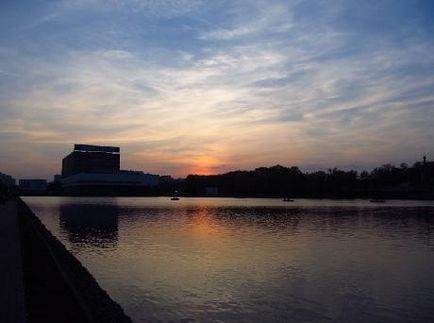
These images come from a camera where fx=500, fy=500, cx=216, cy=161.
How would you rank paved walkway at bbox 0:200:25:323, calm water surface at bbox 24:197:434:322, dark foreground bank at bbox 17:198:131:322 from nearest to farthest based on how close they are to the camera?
1. paved walkway at bbox 0:200:25:323
2. dark foreground bank at bbox 17:198:131:322
3. calm water surface at bbox 24:197:434:322

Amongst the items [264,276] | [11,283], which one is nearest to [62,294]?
[11,283]

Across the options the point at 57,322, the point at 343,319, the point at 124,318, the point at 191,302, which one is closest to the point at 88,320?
the point at 57,322

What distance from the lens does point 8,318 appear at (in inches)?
471

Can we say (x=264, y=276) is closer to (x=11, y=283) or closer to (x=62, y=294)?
(x=62, y=294)

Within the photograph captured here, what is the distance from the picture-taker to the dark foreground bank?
12.9 meters

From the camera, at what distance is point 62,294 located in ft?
51.1

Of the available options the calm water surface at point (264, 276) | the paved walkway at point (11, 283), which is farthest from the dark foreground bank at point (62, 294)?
the calm water surface at point (264, 276)

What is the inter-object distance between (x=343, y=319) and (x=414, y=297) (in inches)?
175

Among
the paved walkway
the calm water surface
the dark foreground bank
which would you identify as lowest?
the calm water surface

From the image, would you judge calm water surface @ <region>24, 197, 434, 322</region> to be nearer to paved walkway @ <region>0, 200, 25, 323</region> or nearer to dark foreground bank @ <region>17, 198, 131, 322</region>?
dark foreground bank @ <region>17, 198, 131, 322</region>

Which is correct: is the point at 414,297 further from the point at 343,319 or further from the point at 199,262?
the point at 199,262

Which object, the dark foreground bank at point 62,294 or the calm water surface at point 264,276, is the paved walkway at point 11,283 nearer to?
the dark foreground bank at point 62,294

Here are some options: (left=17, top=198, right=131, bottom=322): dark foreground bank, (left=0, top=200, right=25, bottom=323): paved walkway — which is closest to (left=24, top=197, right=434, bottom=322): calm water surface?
(left=17, top=198, right=131, bottom=322): dark foreground bank

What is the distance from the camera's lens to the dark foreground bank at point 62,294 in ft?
42.2
